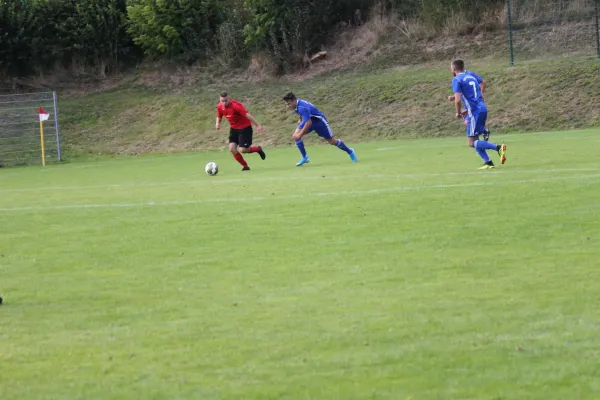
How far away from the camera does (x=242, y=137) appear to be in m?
24.8

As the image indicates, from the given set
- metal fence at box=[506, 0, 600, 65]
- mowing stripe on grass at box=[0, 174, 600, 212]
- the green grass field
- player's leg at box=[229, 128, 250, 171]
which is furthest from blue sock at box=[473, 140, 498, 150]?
metal fence at box=[506, 0, 600, 65]

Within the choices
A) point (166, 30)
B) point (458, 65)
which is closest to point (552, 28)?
point (166, 30)

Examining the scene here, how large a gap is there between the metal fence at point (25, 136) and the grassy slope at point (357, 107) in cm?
83

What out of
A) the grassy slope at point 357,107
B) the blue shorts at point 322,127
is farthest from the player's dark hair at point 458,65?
the grassy slope at point 357,107

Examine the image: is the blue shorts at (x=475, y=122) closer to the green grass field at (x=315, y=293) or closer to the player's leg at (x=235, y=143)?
the green grass field at (x=315, y=293)

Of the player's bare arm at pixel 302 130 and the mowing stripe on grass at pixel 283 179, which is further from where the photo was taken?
the player's bare arm at pixel 302 130

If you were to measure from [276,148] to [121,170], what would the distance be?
8.31m

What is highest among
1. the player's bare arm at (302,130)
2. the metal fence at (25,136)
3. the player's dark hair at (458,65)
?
the player's dark hair at (458,65)

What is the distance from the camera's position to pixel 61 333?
7641 millimetres

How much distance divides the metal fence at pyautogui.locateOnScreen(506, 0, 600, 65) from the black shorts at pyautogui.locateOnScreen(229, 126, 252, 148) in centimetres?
1536

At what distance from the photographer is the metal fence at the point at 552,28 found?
37688mm

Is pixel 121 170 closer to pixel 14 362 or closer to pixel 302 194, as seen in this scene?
pixel 302 194

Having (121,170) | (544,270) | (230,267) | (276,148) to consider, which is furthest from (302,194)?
(276,148)

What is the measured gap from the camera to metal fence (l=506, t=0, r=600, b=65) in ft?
124
